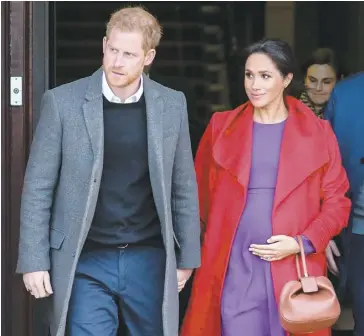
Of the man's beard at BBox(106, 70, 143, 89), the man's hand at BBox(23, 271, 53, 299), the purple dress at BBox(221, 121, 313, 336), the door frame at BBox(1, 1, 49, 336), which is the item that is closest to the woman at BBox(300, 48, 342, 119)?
the purple dress at BBox(221, 121, 313, 336)

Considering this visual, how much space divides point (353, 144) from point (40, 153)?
1560 mm

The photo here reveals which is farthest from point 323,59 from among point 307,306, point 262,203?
point 307,306

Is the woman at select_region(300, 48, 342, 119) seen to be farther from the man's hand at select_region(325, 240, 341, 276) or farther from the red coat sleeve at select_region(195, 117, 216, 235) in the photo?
the red coat sleeve at select_region(195, 117, 216, 235)

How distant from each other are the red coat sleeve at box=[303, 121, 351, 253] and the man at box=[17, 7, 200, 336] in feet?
2.11

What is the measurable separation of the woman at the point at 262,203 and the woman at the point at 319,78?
2.67 ft

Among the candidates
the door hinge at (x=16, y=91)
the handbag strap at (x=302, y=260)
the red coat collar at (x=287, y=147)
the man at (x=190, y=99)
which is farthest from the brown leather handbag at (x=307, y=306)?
the door hinge at (x=16, y=91)

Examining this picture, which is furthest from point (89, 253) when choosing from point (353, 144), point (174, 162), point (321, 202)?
point (353, 144)

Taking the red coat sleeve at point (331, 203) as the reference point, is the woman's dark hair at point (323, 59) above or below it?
above

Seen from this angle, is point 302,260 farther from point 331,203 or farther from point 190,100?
point 190,100

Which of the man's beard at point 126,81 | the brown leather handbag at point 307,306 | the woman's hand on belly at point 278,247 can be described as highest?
the man's beard at point 126,81

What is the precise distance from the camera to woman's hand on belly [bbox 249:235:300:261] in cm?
393

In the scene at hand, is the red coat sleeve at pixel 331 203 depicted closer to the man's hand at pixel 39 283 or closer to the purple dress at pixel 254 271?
the purple dress at pixel 254 271

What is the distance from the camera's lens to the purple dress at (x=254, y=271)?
3967mm

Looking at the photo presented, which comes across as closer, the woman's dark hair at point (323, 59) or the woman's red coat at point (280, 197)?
the woman's red coat at point (280, 197)
